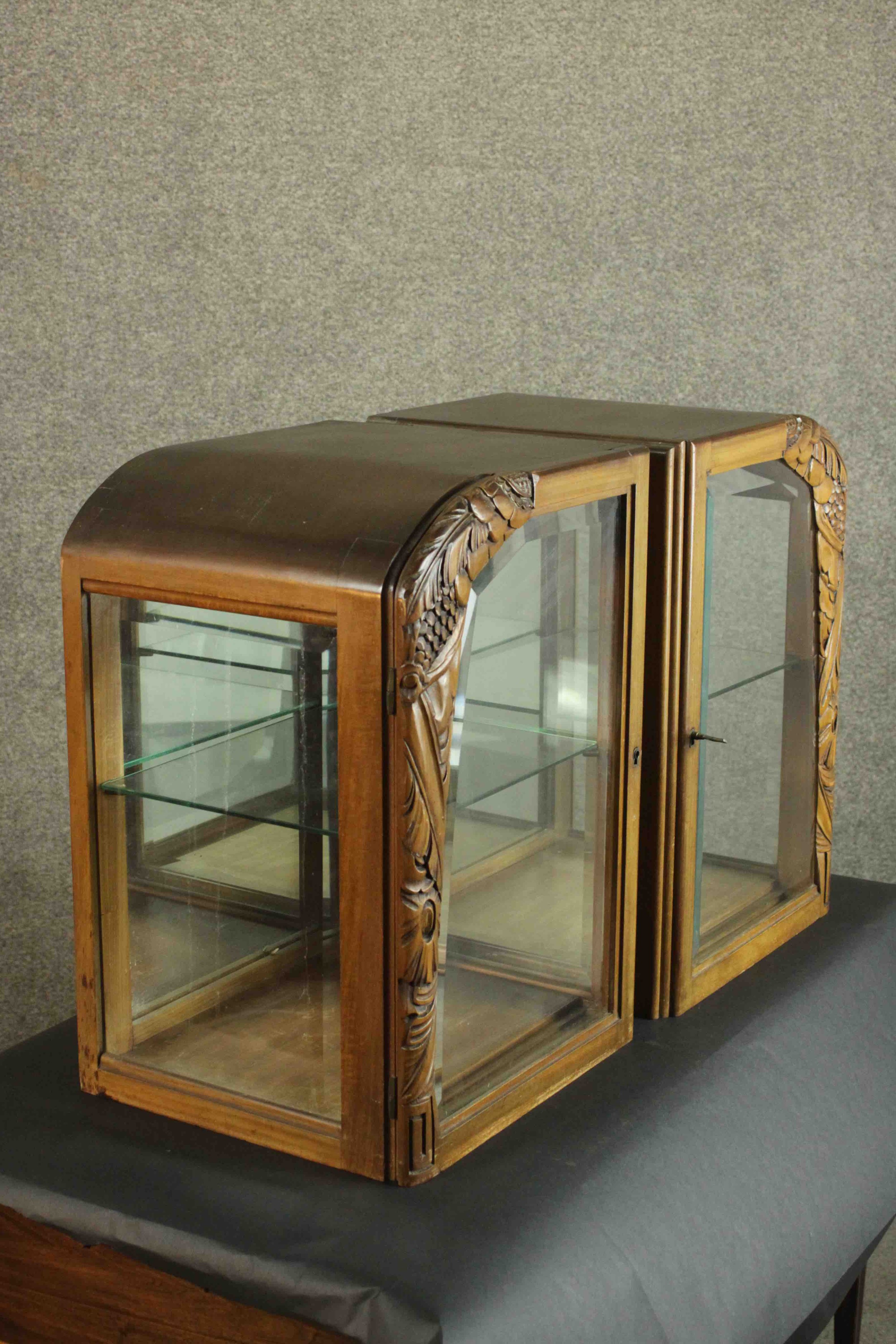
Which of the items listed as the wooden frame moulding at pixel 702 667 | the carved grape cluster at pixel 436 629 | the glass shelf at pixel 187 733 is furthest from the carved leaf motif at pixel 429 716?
the wooden frame moulding at pixel 702 667

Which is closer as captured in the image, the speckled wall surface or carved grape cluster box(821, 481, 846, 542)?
carved grape cluster box(821, 481, 846, 542)

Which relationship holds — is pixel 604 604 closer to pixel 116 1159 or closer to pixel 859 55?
pixel 116 1159

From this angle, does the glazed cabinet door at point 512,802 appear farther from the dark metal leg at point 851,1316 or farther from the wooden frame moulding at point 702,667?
the dark metal leg at point 851,1316

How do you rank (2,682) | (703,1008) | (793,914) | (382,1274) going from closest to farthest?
(382,1274), (703,1008), (793,914), (2,682)

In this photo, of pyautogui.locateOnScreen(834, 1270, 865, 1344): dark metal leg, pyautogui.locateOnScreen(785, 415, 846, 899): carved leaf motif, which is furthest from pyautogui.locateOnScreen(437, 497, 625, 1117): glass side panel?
pyautogui.locateOnScreen(834, 1270, 865, 1344): dark metal leg

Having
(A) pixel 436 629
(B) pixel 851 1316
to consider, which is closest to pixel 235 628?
(A) pixel 436 629

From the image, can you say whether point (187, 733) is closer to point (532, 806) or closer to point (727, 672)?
point (532, 806)

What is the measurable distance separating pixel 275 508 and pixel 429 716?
0.15 m

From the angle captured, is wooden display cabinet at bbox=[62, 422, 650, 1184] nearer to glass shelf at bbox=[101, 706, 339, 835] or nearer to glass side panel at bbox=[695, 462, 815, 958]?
glass shelf at bbox=[101, 706, 339, 835]

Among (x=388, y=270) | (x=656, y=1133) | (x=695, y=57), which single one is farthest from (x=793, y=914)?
(x=695, y=57)

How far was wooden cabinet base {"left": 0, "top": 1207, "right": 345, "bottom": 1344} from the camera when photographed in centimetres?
81

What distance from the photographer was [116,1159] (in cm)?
87

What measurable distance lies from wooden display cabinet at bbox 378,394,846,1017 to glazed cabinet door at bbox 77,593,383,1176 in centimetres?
26

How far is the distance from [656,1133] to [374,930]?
0.86 ft
